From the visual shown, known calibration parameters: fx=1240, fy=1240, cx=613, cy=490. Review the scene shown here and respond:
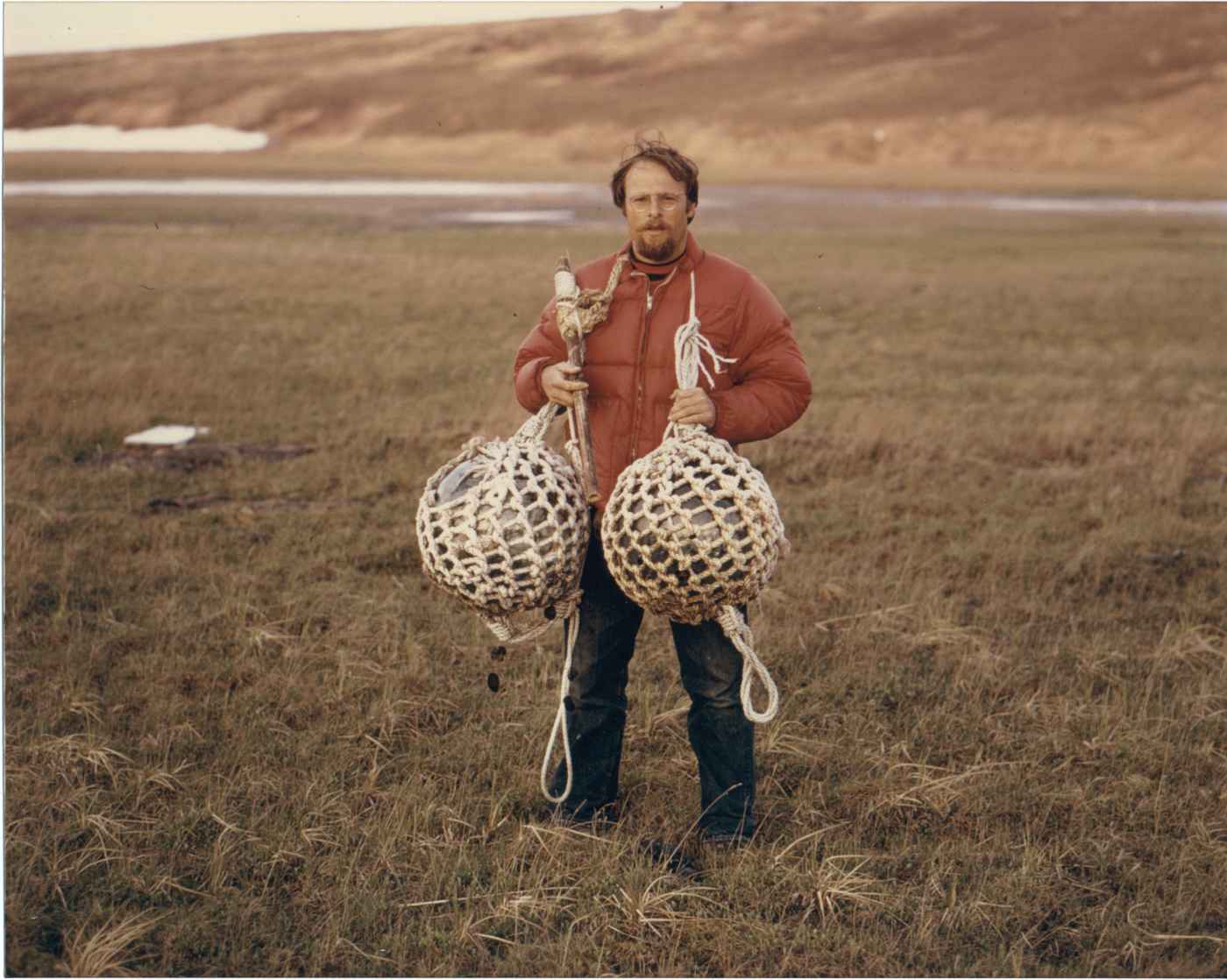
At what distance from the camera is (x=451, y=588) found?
418cm

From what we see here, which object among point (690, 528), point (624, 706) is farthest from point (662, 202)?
point (624, 706)

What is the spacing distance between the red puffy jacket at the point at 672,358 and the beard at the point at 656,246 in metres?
0.07

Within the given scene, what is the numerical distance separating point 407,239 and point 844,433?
58.7 ft

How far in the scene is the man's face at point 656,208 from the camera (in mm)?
4172

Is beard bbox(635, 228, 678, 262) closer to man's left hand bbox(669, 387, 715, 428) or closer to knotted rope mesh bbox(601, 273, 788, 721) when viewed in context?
knotted rope mesh bbox(601, 273, 788, 721)

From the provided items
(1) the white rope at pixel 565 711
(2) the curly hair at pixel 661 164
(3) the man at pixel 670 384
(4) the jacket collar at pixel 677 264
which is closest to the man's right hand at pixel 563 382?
(3) the man at pixel 670 384

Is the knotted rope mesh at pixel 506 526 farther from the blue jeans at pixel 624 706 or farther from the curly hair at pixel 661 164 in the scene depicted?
the curly hair at pixel 661 164

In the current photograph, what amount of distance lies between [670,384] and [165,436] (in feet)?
23.9

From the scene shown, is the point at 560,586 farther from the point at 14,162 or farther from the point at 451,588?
the point at 14,162

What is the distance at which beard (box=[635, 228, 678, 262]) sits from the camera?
4207 millimetres

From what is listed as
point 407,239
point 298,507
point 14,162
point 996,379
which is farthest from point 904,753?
point 14,162

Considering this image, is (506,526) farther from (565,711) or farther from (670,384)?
(565,711)

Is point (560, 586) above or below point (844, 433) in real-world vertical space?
above

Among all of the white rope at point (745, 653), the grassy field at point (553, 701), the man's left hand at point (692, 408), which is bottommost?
the grassy field at point (553, 701)
